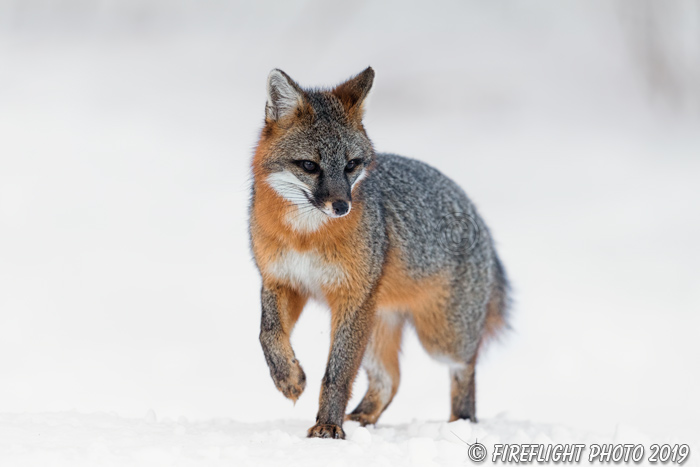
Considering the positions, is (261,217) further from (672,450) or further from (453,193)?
(672,450)

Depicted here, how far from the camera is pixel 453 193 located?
24.6ft

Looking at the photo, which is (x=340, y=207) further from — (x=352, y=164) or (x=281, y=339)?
(x=281, y=339)

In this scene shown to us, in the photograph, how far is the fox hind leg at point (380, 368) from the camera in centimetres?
712

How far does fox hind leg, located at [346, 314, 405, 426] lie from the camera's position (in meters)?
7.12

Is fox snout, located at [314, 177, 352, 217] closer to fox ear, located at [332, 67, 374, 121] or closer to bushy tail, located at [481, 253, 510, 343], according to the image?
fox ear, located at [332, 67, 374, 121]

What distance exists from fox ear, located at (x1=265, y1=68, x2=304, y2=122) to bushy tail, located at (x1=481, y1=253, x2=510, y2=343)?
9.18 ft

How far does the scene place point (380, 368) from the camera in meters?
7.17

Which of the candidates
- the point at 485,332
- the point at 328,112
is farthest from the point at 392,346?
the point at 328,112

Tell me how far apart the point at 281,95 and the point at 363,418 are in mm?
2752

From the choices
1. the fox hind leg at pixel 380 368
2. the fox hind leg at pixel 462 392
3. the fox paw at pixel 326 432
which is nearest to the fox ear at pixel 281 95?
the fox paw at pixel 326 432

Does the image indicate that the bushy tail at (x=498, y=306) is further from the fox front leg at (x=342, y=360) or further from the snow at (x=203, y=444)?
the fox front leg at (x=342, y=360)

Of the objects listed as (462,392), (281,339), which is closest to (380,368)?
(462,392)

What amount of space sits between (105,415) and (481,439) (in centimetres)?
235

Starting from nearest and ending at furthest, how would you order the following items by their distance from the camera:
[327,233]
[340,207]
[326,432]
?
[340,207], [326,432], [327,233]
